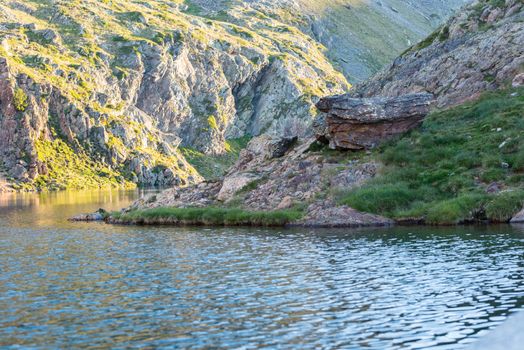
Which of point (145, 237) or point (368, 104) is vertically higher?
point (368, 104)

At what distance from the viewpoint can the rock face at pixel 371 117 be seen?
3415 inches

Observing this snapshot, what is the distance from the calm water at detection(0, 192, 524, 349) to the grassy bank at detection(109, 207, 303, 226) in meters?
12.6

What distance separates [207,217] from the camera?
8238cm

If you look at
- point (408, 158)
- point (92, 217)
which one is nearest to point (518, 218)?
point (408, 158)

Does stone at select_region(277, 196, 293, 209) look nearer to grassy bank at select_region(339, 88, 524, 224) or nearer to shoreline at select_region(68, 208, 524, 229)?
shoreline at select_region(68, 208, 524, 229)

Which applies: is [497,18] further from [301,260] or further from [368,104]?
[301,260]

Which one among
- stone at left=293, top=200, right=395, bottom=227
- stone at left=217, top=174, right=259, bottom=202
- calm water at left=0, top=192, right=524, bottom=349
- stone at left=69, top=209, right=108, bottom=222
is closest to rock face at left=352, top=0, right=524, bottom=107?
stone at left=217, top=174, right=259, bottom=202

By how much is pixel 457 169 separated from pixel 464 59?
29050mm

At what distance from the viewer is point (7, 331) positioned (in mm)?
31312

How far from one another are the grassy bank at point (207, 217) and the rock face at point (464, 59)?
114 ft

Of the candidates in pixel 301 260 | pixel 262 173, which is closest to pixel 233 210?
pixel 262 173

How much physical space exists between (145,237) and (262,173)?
79.1 ft

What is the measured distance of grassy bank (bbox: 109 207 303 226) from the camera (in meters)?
76.9

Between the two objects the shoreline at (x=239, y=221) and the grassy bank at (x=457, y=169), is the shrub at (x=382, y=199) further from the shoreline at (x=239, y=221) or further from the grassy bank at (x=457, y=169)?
the shoreline at (x=239, y=221)
